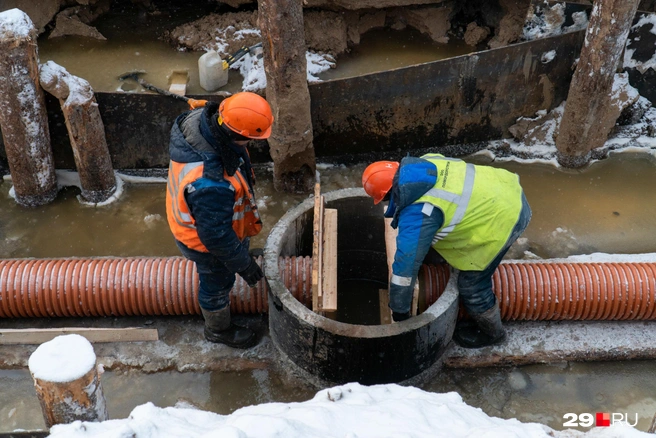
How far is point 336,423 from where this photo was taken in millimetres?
2719

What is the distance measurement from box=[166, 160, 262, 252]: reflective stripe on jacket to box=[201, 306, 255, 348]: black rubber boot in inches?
26.8

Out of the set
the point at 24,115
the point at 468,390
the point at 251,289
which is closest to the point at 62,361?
the point at 251,289

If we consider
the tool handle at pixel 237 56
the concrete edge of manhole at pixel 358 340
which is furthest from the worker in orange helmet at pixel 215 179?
the tool handle at pixel 237 56

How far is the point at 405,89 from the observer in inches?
249

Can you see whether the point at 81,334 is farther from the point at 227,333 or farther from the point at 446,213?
the point at 446,213

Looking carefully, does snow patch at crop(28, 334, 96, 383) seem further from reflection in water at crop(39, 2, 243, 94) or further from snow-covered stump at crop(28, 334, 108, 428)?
reflection in water at crop(39, 2, 243, 94)

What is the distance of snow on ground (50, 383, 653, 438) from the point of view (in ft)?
8.17

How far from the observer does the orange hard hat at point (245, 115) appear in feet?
12.0

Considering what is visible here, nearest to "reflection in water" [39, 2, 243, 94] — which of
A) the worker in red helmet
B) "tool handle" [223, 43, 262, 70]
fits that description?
"tool handle" [223, 43, 262, 70]

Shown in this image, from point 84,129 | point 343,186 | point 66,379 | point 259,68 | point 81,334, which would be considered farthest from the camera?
point 259,68

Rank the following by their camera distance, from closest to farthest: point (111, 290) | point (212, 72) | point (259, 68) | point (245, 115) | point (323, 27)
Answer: point (245, 115)
point (111, 290)
point (212, 72)
point (259, 68)
point (323, 27)

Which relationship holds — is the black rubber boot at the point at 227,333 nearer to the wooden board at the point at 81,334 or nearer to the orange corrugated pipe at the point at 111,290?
the orange corrugated pipe at the point at 111,290

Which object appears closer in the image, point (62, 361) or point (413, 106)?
point (62, 361)

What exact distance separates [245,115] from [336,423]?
73.7 inches
